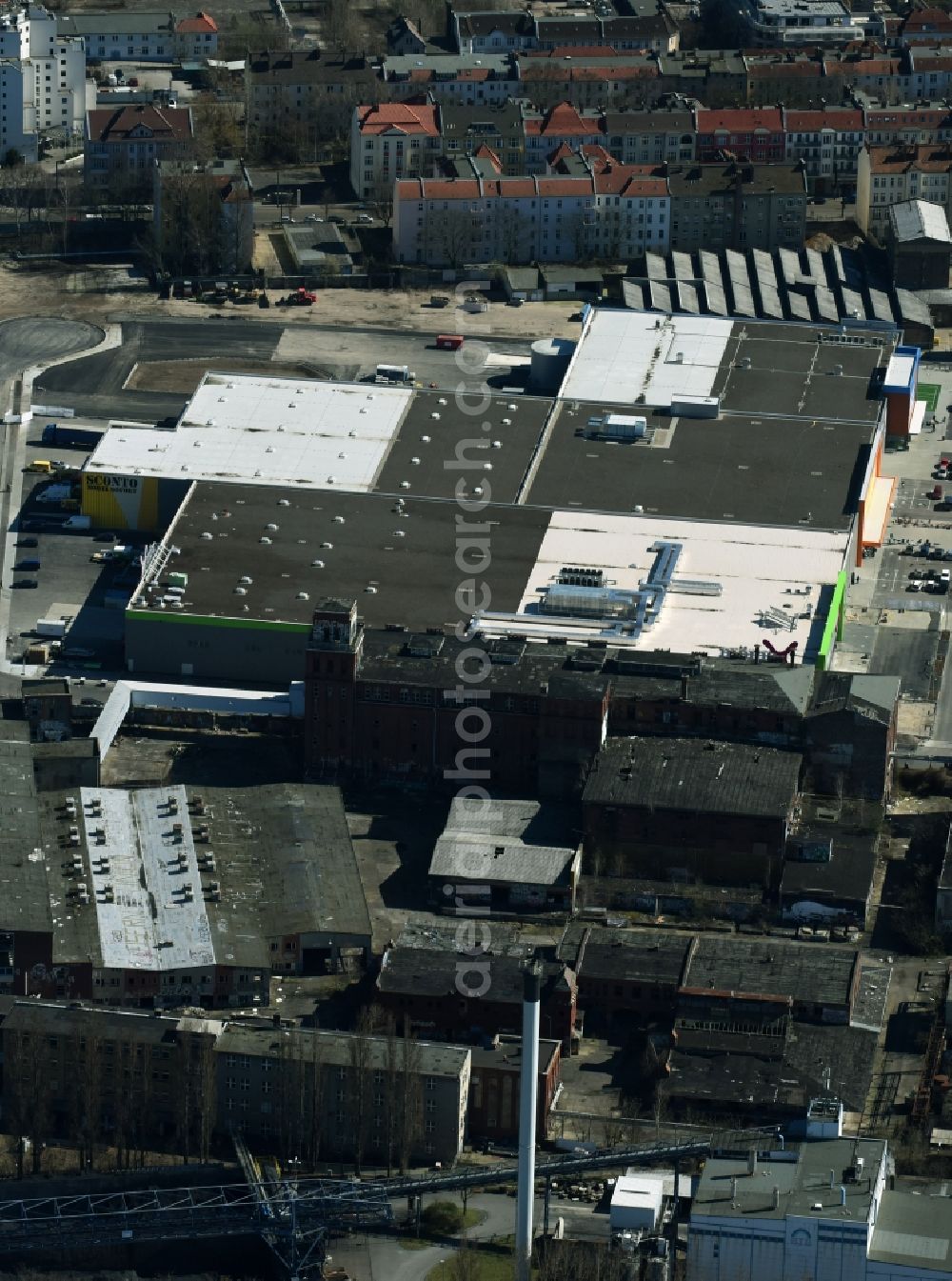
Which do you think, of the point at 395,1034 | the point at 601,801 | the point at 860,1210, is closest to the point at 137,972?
the point at 395,1034

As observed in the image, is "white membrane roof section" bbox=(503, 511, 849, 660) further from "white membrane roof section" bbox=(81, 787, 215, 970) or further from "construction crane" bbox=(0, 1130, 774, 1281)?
"construction crane" bbox=(0, 1130, 774, 1281)

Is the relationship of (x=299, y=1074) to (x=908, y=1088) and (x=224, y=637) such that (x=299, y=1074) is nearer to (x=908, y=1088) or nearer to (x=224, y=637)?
(x=908, y=1088)

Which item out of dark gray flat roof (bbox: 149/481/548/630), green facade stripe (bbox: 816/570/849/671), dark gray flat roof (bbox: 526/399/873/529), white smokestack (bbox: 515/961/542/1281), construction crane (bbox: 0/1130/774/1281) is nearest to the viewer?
white smokestack (bbox: 515/961/542/1281)

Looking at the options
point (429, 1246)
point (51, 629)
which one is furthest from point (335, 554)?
point (429, 1246)

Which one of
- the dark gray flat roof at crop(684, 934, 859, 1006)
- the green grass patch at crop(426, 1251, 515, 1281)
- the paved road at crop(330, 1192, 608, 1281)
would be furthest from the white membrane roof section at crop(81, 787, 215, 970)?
the green grass patch at crop(426, 1251, 515, 1281)

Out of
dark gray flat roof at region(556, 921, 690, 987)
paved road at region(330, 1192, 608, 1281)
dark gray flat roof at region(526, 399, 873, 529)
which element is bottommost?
paved road at region(330, 1192, 608, 1281)

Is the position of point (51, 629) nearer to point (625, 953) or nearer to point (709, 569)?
point (709, 569)
